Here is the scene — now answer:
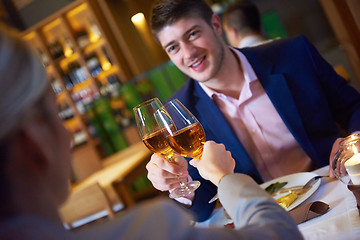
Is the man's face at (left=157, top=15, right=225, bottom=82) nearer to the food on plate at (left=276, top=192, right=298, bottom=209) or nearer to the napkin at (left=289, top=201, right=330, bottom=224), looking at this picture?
the food on plate at (left=276, top=192, right=298, bottom=209)

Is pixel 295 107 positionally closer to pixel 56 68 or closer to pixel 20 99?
pixel 20 99

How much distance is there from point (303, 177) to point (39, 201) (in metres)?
0.96

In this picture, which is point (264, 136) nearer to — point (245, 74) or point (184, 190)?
point (245, 74)

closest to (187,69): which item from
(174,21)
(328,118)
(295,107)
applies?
(174,21)

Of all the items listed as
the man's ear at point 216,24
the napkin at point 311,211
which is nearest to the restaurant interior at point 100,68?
the man's ear at point 216,24

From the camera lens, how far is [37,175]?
505 millimetres

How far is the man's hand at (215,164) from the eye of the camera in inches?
32.8

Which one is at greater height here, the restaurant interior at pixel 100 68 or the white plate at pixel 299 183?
the restaurant interior at pixel 100 68

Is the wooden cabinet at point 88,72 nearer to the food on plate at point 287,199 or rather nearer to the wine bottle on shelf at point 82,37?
the wine bottle on shelf at point 82,37

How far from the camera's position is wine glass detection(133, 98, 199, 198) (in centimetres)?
121

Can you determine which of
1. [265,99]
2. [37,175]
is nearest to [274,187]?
[265,99]

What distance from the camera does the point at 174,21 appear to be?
1778mm

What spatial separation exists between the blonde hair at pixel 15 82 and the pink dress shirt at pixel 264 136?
1348 millimetres

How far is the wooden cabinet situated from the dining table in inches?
202
